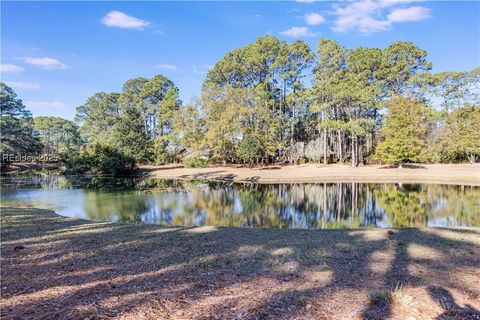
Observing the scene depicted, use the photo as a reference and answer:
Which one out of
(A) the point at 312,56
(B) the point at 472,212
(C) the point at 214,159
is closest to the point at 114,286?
(B) the point at 472,212

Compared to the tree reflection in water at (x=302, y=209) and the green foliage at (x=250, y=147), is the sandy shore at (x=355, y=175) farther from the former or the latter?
the tree reflection in water at (x=302, y=209)

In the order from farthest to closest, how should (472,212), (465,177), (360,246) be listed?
1. (465,177)
2. (472,212)
3. (360,246)

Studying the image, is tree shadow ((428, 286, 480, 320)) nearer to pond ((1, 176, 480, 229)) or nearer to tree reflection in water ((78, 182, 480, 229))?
Answer: pond ((1, 176, 480, 229))

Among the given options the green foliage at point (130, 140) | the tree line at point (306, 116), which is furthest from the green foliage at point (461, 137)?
the green foliage at point (130, 140)

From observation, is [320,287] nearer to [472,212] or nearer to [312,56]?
[472,212]

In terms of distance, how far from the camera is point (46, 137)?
262 feet

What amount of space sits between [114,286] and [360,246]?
203 inches

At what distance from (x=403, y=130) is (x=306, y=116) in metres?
15.8

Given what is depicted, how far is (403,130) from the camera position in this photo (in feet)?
128

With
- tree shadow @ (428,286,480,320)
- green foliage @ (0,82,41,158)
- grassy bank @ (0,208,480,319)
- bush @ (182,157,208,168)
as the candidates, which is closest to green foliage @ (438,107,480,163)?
bush @ (182,157,208,168)

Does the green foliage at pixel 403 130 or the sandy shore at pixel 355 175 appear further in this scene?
the green foliage at pixel 403 130

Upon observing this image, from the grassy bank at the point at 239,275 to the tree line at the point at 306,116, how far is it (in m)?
33.8

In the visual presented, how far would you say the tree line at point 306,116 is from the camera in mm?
41344

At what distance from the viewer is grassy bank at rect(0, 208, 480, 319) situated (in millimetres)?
3525
